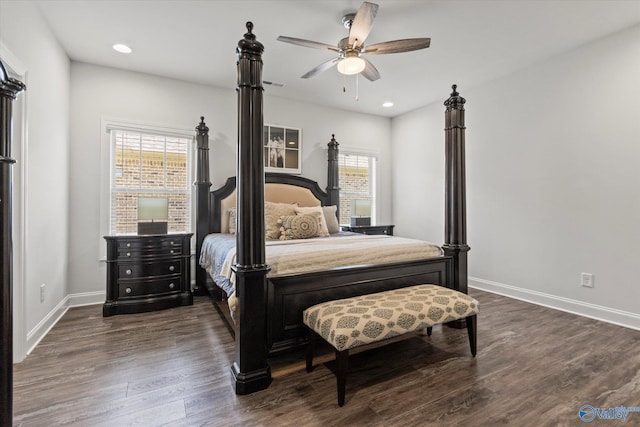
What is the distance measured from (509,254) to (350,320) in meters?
3.18

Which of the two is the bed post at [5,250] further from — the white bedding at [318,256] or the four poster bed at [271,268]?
the white bedding at [318,256]

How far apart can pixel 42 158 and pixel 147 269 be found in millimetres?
1445

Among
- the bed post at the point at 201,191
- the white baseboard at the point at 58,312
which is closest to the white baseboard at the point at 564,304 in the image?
the bed post at the point at 201,191

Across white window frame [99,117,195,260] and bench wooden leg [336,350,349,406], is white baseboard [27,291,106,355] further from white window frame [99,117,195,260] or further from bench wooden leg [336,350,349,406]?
bench wooden leg [336,350,349,406]

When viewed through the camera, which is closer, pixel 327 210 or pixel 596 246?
pixel 596 246

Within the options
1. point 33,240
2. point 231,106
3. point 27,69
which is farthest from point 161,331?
point 231,106

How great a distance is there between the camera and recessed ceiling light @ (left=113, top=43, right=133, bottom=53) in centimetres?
313

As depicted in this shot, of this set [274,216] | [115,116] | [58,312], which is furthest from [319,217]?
[58,312]

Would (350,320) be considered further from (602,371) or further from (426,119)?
(426,119)

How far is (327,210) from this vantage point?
4.34 metres

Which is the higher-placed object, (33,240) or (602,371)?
(33,240)

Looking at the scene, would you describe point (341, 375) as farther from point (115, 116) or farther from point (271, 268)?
point (115, 116)

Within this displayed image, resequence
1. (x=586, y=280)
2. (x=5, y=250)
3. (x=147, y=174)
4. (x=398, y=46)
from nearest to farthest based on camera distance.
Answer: (x=5, y=250)
(x=398, y=46)
(x=586, y=280)
(x=147, y=174)

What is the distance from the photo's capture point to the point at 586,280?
10.6 feet
